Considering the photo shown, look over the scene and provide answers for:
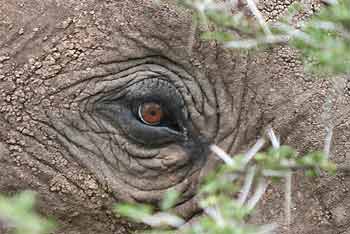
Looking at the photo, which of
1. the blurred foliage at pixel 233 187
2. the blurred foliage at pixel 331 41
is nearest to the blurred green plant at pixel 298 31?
the blurred foliage at pixel 331 41

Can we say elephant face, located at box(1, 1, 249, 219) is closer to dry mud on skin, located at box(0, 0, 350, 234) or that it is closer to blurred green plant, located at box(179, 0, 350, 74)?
dry mud on skin, located at box(0, 0, 350, 234)

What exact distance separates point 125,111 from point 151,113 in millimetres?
94

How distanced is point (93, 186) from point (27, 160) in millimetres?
239

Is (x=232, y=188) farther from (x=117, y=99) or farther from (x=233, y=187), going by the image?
(x=117, y=99)

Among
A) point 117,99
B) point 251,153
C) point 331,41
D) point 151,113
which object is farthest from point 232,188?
point 117,99

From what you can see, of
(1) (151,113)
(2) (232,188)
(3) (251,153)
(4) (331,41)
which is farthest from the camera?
(1) (151,113)

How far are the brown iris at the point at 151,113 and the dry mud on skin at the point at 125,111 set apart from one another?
1.7 inches

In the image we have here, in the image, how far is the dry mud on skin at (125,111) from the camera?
2.94 meters

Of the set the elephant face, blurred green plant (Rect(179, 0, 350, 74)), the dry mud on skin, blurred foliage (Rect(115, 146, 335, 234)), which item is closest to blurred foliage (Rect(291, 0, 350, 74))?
blurred green plant (Rect(179, 0, 350, 74))

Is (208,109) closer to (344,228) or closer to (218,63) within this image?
(218,63)

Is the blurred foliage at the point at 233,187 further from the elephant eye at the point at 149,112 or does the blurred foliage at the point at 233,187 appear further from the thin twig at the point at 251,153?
the elephant eye at the point at 149,112

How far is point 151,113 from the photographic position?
9.82 ft

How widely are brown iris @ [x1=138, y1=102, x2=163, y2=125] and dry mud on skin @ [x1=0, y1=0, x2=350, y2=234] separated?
4 centimetres

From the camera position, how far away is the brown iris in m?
2.99
